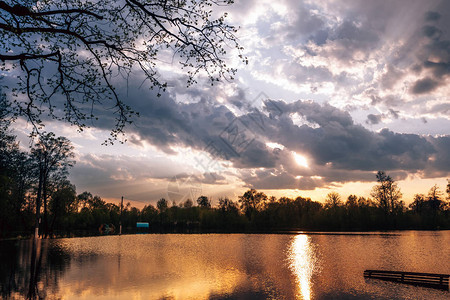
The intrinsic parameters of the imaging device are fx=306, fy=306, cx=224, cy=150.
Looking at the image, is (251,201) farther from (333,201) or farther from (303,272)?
(303,272)

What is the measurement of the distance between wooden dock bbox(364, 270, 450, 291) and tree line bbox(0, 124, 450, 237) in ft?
118

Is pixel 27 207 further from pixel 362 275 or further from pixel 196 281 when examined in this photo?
pixel 362 275

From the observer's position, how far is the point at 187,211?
18688 centimetres

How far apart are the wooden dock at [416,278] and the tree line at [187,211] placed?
36.0 m

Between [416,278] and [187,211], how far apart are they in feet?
558

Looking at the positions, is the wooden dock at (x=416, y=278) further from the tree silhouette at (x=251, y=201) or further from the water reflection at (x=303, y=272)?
the tree silhouette at (x=251, y=201)

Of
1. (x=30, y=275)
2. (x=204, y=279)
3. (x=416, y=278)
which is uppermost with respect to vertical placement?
A: (x=30, y=275)

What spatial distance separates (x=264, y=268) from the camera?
28188mm

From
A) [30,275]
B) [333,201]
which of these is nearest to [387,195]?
[333,201]

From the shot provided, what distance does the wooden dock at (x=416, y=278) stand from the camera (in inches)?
867

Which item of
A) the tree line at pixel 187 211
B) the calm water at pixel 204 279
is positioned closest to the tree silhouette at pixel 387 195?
the tree line at pixel 187 211

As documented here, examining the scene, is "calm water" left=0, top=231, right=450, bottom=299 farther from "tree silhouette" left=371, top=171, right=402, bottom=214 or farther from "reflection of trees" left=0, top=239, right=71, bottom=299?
"tree silhouette" left=371, top=171, right=402, bottom=214

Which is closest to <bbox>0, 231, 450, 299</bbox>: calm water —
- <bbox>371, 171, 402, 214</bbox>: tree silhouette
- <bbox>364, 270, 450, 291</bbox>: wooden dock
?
<bbox>364, 270, 450, 291</bbox>: wooden dock

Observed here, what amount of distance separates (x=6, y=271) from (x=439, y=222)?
140385 mm
